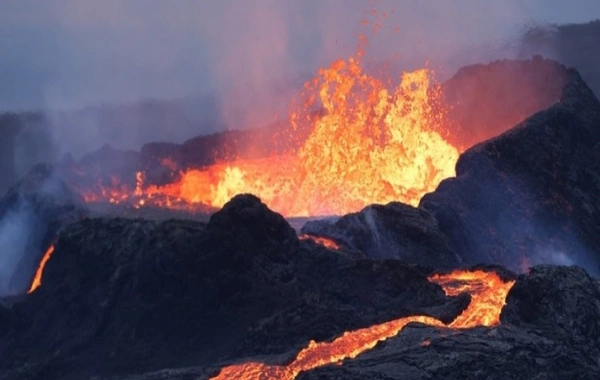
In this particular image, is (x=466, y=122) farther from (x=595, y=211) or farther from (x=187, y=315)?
(x=187, y=315)

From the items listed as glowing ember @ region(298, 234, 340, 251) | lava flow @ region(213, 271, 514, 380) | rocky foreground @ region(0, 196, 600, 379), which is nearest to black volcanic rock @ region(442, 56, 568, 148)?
glowing ember @ region(298, 234, 340, 251)

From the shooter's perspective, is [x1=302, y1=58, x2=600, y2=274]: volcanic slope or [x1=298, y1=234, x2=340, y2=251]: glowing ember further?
[x1=302, y1=58, x2=600, y2=274]: volcanic slope

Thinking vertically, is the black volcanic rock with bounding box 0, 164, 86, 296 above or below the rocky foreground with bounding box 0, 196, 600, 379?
above

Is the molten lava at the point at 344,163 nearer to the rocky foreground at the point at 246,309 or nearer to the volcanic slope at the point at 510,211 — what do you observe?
the volcanic slope at the point at 510,211

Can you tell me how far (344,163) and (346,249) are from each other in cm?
2233

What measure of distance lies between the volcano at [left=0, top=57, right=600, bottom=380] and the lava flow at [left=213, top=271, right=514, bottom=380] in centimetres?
10

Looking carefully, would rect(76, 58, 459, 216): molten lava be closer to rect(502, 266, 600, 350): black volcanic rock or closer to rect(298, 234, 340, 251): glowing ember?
rect(298, 234, 340, 251): glowing ember

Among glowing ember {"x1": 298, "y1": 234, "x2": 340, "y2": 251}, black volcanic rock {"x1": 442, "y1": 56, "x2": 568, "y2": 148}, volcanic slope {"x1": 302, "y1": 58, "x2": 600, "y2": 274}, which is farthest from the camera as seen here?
black volcanic rock {"x1": 442, "y1": 56, "x2": 568, "y2": 148}

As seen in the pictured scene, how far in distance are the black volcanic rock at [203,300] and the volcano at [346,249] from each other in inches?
2.7

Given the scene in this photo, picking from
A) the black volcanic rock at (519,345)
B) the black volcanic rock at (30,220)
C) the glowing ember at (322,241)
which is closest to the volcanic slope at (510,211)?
the glowing ember at (322,241)

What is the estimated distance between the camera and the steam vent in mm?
37500

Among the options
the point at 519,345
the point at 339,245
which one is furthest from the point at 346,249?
the point at 519,345

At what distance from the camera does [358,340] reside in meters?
38.4

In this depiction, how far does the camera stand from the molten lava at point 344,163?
67.6 metres
